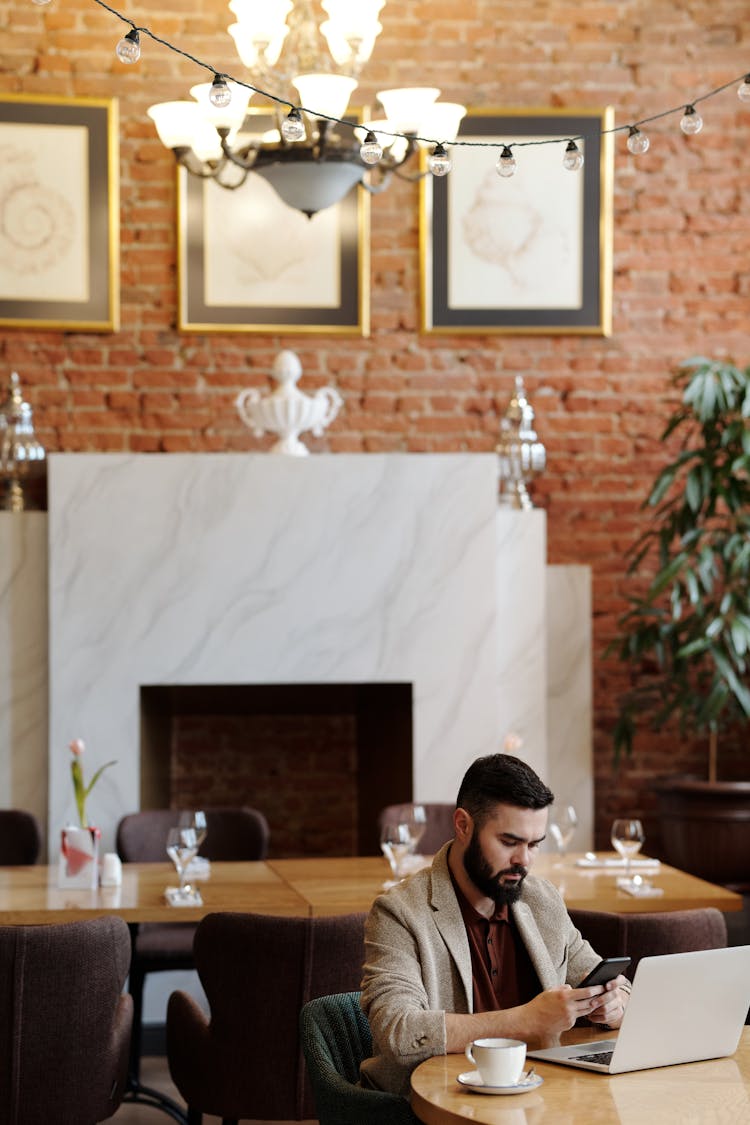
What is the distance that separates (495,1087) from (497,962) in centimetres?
52

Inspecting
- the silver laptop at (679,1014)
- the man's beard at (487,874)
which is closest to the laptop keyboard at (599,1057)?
the silver laptop at (679,1014)

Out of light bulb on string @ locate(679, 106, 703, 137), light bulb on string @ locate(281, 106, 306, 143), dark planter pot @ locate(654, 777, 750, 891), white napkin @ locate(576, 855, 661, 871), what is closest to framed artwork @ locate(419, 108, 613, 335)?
dark planter pot @ locate(654, 777, 750, 891)

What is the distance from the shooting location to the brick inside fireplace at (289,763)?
6.47 metres

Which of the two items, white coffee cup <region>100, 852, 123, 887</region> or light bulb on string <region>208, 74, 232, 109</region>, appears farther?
white coffee cup <region>100, 852, 123, 887</region>

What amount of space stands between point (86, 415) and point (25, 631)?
1.07m

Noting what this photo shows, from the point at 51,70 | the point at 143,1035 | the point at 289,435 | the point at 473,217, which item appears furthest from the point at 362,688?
the point at 51,70

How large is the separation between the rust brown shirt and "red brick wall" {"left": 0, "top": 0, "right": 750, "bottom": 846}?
3828 millimetres

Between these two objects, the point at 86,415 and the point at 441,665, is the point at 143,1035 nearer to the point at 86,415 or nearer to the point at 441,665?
the point at 441,665

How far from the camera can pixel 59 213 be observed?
6.38m

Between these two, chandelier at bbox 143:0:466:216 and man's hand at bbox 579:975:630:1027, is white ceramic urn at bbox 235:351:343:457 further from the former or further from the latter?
man's hand at bbox 579:975:630:1027

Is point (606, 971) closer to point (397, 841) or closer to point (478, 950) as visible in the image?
point (478, 950)

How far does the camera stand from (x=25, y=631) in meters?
5.81

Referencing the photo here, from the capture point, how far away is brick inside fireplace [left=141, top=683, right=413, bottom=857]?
255 inches

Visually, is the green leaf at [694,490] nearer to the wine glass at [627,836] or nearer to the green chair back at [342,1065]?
the wine glass at [627,836]
